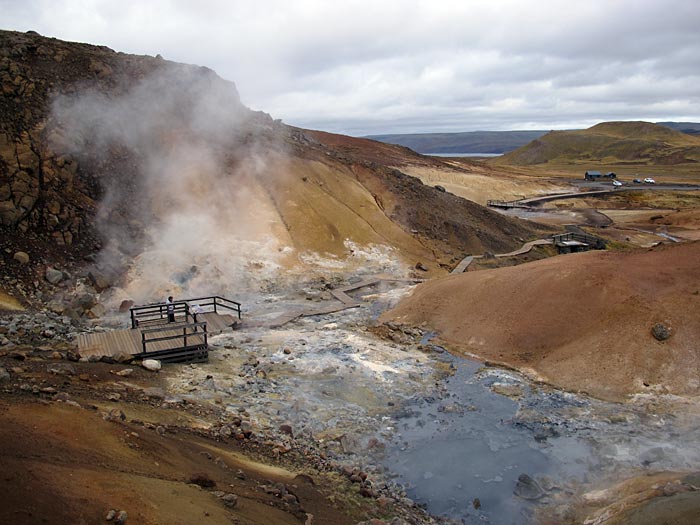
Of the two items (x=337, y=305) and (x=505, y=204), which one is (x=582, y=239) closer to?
(x=337, y=305)

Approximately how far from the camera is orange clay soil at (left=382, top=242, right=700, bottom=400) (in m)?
15.7

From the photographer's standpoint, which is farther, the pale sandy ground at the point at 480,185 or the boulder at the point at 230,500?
the pale sandy ground at the point at 480,185

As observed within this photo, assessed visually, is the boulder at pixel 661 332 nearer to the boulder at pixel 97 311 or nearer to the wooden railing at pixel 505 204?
the boulder at pixel 97 311

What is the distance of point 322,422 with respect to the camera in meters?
13.7

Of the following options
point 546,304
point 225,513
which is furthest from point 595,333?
point 225,513

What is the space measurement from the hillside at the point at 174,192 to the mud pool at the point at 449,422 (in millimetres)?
7635

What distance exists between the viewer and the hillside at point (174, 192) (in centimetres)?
2259

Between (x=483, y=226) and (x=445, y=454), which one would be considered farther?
(x=483, y=226)

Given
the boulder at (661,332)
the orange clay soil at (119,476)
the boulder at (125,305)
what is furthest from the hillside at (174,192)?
the boulder at (661,332)

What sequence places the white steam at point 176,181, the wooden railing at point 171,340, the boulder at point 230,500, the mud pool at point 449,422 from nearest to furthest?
the boulder at point 230,500 → the mud pool at point 449,422 → the wooden railing at point 171,340 → the white steam at point 176,181

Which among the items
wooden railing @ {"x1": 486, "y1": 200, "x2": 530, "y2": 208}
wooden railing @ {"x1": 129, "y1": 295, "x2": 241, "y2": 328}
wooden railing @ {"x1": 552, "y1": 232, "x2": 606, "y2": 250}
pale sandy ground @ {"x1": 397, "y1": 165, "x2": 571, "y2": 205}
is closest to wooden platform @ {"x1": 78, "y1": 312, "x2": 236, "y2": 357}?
wooden railing @ {"x1": 129, "y1": 295, "x2": 241, "y2": 328}

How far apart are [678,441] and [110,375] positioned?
1274cm

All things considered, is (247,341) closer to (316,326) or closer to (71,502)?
(316,326)

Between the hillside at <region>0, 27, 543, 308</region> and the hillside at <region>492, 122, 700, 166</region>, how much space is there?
104 meters
